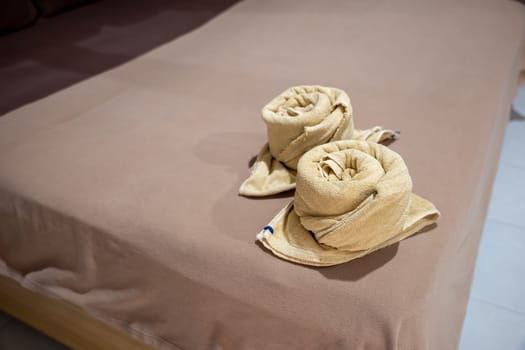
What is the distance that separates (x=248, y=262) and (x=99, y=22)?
1654 mm

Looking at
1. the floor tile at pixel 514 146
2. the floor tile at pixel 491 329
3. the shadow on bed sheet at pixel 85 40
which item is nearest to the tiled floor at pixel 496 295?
the floor tile at pixel 491 329

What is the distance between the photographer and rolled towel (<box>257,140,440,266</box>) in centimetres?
84

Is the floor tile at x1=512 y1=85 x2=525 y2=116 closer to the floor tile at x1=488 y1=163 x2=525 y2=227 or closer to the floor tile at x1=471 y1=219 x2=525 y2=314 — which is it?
the floor tile at x1=488 y1=163 x2=525 y2=227

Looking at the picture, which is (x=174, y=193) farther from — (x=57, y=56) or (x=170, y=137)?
(x=57, y=56)

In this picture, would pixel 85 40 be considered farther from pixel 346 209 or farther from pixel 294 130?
pixel 346 209

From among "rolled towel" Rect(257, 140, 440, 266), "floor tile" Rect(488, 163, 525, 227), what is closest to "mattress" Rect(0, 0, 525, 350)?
"rolled towel" Rect(257, 140, 440, 266)

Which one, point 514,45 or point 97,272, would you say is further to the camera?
point 514,45

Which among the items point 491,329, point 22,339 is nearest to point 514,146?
point 491,329

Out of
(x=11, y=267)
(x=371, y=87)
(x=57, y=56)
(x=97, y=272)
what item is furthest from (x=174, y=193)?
(x=57, y=56)

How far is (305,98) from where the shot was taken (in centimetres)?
113

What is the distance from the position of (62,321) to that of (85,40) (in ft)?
3.98

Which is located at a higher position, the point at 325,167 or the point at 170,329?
the point at 325,167

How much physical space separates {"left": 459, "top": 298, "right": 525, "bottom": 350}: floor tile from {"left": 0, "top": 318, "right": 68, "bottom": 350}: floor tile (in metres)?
1.22

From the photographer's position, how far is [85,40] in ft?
6.38
